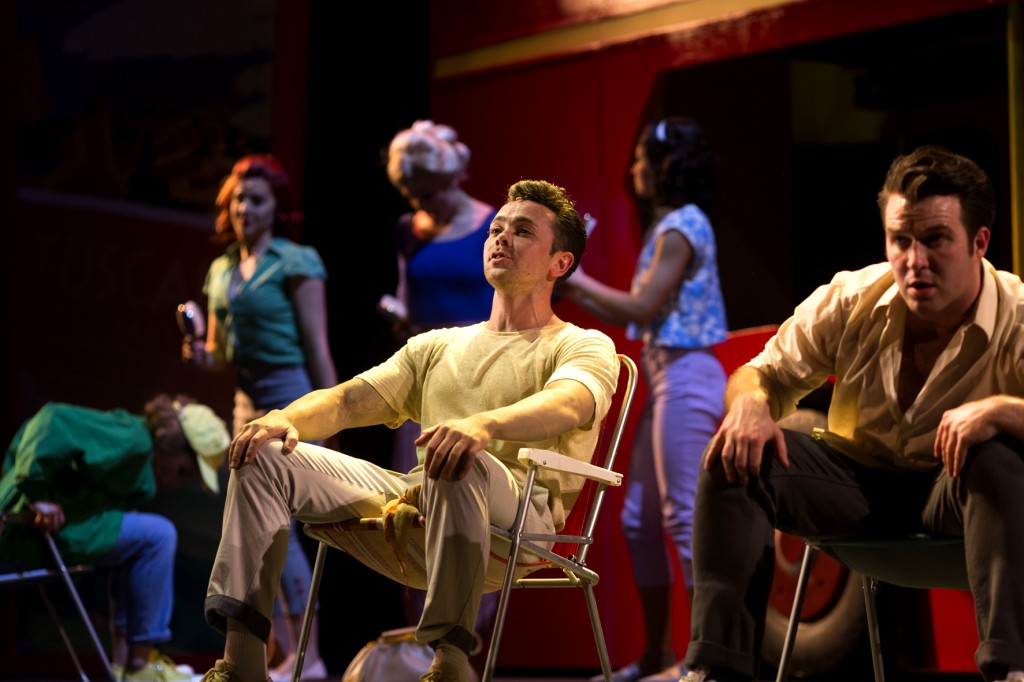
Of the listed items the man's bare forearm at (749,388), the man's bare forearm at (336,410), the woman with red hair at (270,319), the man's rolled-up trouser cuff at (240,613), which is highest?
the woman with red hair at (270,319)

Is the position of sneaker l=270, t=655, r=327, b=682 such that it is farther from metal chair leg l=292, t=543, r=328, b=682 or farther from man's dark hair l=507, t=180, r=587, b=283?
man's dark hair l=507, t=180, r=587, b=283

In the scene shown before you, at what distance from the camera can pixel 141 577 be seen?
4.71 meters

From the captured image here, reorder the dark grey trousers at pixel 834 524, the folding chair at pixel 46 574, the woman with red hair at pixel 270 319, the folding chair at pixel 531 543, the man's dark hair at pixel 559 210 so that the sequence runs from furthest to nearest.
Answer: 1. the woman with red hair at pixel 270 319
2. the folding chair at pixel 46 574
3. the man's dark hair at pixel 559 210
4. the folding chair at pixel 531 543
5. the dark grey trousers at pixel 834 524

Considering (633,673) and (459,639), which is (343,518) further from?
(633,673)

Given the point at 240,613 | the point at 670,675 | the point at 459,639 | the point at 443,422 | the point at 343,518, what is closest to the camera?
the point at 459,639

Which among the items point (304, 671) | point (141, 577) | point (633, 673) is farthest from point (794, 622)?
point (141, 577)

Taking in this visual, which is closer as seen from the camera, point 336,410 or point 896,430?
point 896,430

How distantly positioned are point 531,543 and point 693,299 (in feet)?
6.47

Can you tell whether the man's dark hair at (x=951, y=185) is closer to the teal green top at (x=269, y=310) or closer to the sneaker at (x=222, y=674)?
the sneaker at (x=222, y=674)

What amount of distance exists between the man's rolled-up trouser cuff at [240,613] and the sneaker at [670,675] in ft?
6.20

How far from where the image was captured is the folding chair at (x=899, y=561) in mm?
2498

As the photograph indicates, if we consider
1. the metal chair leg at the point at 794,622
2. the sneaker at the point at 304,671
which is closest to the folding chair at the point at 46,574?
the sneaker at the point at 304,671

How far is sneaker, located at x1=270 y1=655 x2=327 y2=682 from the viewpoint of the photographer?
4.80m

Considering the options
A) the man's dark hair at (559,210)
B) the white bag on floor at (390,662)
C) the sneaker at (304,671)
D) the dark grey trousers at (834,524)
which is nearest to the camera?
the dark grey trousers at (834,524)
